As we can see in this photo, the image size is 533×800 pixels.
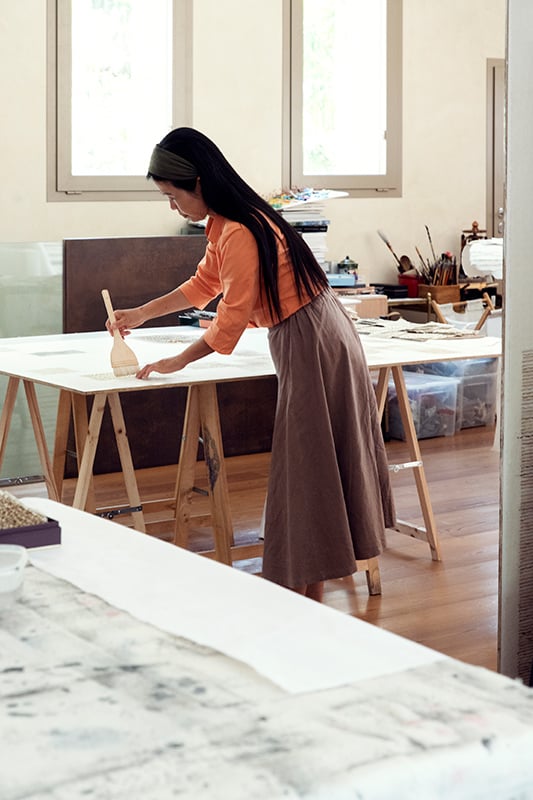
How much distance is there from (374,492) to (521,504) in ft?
2.81

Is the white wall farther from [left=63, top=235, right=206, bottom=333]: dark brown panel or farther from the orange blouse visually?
[left=63, top=235, right=206, bottom=333]: dark brown panel

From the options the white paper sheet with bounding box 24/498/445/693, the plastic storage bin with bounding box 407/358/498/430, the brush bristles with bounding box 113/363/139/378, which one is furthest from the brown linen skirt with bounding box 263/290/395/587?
the plastic storage bin with bounding box 407/358/498/430

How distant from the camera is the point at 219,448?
392cm

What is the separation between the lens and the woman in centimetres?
313

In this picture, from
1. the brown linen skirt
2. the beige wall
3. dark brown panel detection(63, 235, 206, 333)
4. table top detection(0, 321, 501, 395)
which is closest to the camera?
the brown linen skirt

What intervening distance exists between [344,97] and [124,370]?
382cm

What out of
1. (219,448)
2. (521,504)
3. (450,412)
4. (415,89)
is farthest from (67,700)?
(415,89)

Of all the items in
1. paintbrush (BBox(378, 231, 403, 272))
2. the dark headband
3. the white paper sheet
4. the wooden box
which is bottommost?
the white paper sheet

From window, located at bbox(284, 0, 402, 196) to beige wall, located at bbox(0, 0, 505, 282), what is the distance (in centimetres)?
9

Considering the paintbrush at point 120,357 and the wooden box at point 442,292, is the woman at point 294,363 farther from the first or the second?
the wooden box at point 442,292

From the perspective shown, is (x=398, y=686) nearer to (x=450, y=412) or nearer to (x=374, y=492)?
(x=374, y=492)

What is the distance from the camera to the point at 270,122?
6523 millimetres

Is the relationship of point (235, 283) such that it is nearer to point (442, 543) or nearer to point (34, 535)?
point (34, 535)

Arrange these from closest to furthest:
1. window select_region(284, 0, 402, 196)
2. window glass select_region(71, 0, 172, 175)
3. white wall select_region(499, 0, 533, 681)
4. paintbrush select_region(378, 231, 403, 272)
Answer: white wall select_region(499, 0, 533, 681), window glass select_region(71, 0, 172, 175), window select_region(284, 0, 402, 196), paintbrush select_region(378, 231, 403, 272)
